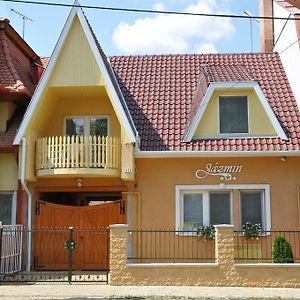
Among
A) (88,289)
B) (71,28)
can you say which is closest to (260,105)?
(71,28)

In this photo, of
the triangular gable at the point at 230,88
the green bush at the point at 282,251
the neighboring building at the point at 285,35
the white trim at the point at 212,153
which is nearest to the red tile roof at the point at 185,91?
the white trim at the point at 212,153

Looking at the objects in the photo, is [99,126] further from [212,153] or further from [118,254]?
[118,254]

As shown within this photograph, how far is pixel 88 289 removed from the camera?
12836 millimetres

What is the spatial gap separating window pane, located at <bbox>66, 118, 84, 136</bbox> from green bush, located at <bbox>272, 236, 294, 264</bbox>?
7.45 metres

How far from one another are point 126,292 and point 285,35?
1159 centimetres

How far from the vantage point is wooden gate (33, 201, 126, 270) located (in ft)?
54.6

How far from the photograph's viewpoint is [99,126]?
17.7 m

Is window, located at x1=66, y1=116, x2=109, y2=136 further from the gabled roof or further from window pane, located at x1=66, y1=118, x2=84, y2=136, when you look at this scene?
the gabled roof

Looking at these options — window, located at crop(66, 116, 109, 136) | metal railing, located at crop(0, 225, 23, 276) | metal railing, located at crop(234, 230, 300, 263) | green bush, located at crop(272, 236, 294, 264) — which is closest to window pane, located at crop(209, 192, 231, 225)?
metal railing, located at crop(234, 230, 300, 263)

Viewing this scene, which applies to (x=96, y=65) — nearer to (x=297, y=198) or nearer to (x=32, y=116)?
(x=32, y=116)

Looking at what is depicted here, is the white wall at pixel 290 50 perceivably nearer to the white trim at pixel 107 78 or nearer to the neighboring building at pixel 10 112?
the white trim at pixel 107 78

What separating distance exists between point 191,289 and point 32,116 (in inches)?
286

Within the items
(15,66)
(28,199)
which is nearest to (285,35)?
(15,66)

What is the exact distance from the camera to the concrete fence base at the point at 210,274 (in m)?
13.3
